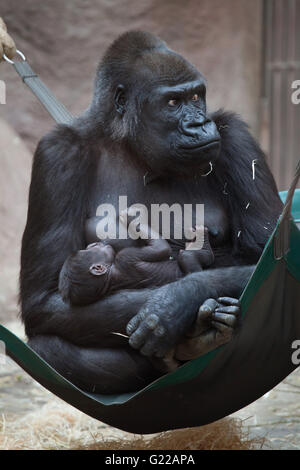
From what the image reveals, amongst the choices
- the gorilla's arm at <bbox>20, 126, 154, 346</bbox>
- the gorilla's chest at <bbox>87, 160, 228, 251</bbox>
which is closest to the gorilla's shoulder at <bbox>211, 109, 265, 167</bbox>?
the gorilla's chest at <bbox>87, 160, 228, 251</bbox>

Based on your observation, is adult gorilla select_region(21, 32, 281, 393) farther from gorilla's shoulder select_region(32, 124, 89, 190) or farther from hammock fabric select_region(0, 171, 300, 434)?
hammock fabric select_region(0, 171, 300, 434)

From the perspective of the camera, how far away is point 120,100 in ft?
8.66

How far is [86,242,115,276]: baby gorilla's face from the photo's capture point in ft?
7.63

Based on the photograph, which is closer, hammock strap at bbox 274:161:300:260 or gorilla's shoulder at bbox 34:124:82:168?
hammock strap at bbox 274:161:300:260

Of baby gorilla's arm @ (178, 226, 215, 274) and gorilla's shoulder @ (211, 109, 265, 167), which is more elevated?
gorilla's shoulder @ (211, 109, 265, 167)

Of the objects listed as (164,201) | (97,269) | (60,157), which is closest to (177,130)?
(164,201)

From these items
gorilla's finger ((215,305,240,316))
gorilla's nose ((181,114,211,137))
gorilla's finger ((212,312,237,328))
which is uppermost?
gorilla's nose ((181,114,211,137))

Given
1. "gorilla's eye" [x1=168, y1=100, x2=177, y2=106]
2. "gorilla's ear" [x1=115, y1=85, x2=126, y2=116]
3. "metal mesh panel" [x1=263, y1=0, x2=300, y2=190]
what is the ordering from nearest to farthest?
"gorilla's eye" [x1=168, y1=100, x2=177, y2=106]
"gorilla's ear" [x1=115, y1=85, x2=126, y2=116]
"metal mesh panel" [x1=263, y1=0, x2=300, y2=190]

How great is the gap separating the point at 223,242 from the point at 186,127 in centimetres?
44

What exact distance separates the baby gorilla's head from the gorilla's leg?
0.52 ft

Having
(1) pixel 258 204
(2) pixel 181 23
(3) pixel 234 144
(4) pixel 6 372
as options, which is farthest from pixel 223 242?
(2) pixel 181 23

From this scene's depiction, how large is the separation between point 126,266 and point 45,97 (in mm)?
828

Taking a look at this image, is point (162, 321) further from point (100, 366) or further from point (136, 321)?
point (100, 366)

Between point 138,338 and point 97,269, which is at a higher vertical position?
point 97,269
